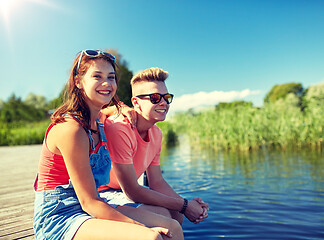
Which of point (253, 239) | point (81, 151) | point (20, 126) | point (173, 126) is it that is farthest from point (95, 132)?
point (20, 126)

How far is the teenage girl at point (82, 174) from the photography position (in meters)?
1.51

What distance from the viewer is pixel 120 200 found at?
200cm

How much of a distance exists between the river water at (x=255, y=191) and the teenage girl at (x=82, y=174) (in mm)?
2092

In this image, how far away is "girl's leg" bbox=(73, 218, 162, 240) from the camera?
1.47 metres

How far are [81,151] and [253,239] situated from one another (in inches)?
102

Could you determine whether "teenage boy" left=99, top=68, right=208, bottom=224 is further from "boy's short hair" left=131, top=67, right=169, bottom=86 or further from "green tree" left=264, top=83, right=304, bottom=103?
"green tree" left=264, top=83, right=304, bottom=103

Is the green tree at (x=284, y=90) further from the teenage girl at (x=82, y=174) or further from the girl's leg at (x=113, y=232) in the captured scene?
the girl's leg at (x=113, y=232)

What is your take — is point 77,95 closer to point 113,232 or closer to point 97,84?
point 97,84

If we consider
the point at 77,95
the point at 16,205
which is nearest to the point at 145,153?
the point at 77,95

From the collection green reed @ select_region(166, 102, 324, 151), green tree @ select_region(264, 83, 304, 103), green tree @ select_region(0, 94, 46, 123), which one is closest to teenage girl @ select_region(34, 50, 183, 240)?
green reed @ select_region(166, 102, 324, 151)

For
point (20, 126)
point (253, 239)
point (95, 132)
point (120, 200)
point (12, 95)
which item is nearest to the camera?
point (95, 132)

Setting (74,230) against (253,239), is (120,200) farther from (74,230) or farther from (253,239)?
(253,239)

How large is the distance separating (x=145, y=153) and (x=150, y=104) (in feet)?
1.24

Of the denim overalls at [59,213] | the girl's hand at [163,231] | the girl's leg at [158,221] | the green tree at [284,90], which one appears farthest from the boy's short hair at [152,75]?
the green tree at [284,90]
